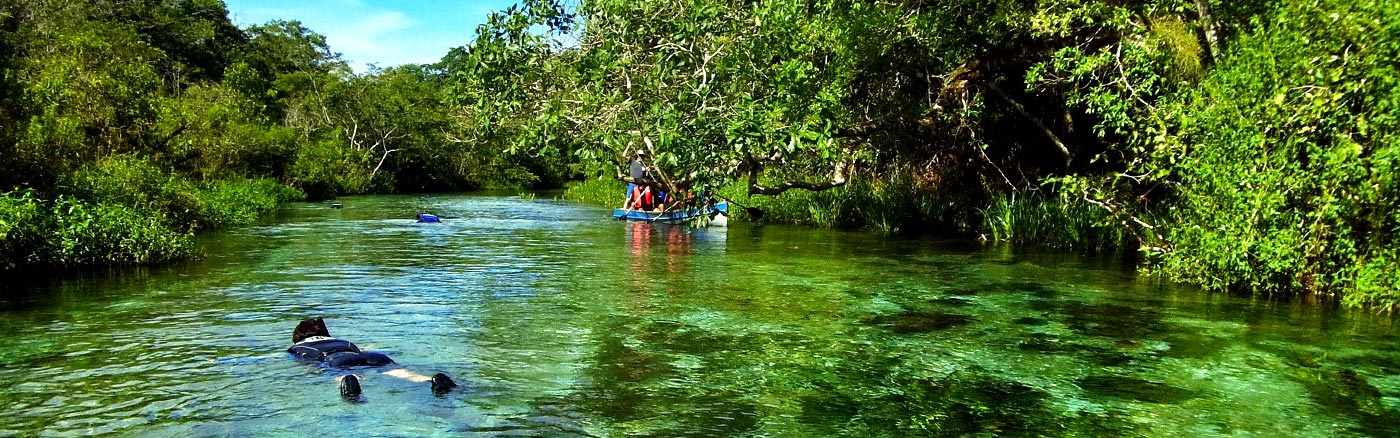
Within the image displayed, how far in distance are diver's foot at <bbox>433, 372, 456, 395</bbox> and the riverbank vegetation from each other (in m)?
5.81

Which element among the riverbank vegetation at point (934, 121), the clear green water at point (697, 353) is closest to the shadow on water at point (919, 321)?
the clear green water at point (697, 353)

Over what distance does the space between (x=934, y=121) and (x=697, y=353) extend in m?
10.4

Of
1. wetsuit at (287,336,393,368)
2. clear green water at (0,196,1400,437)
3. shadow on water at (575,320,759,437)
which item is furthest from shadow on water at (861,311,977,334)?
wetsuit at (287,336,393,368)

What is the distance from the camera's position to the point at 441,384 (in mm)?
6234

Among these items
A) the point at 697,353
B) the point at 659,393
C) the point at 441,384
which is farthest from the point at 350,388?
the point at 697,353

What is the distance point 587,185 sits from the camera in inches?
1583

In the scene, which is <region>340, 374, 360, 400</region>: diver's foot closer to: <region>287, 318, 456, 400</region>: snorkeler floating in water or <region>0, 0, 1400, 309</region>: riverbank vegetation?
<region>287, 318, 456, 400</region>: snorkeler floating in water

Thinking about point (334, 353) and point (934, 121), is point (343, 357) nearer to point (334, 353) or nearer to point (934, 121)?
point (334, 353)

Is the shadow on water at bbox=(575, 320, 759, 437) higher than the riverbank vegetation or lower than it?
lower

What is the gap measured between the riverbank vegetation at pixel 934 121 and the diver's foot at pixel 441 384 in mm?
5811

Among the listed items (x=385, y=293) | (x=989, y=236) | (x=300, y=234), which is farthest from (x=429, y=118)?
(x=385, y=293)

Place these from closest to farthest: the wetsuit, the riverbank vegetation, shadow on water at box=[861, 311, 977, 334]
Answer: the wetsuit → shadow on water at box=[861, 311, 977, 334] → the riverbank vegetation

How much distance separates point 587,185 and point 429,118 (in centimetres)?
1660

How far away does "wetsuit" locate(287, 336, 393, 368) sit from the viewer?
6.73m
